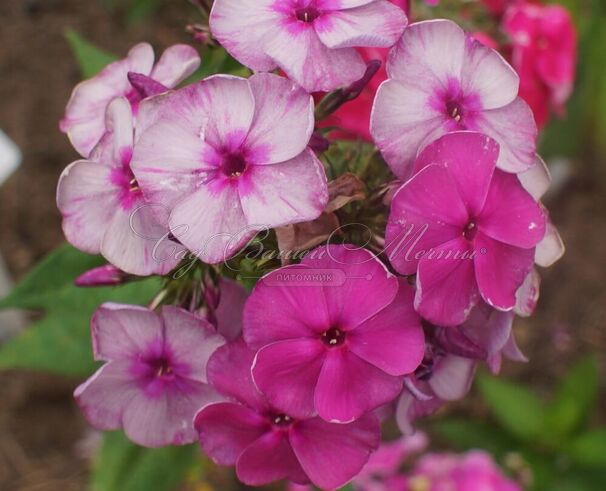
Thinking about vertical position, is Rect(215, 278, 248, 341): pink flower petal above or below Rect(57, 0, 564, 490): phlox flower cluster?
below

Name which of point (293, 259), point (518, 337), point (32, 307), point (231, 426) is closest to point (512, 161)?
point (293, 259)

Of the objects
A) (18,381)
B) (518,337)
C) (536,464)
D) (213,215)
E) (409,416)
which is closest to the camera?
(213,215)

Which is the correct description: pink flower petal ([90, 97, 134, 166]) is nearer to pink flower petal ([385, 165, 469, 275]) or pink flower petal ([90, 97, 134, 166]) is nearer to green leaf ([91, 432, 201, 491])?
pink flower petal ([385, 165, 469, 275])

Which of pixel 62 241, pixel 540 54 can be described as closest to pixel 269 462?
pixel 540 54

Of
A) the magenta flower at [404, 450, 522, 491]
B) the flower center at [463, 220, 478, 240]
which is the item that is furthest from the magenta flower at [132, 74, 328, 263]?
the magenta flower at [404, 450, 522, 491]

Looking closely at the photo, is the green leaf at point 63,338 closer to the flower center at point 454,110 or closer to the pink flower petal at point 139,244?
the pink flower petal at point 139,244

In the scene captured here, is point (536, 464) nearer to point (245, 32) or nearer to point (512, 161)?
point (512, 161)
